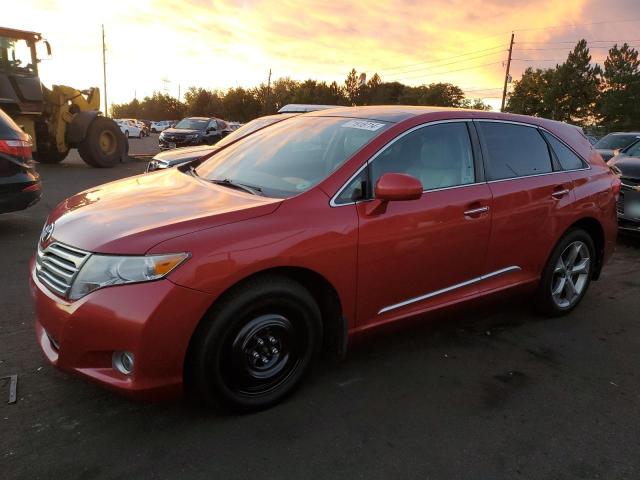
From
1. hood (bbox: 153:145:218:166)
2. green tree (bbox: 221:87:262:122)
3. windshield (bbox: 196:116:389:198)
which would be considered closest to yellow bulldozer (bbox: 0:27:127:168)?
hood (bbox: 153:145:218:166)

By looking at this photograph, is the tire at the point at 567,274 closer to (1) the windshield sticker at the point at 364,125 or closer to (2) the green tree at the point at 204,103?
(1) the windshield sticker at the point at 364,125

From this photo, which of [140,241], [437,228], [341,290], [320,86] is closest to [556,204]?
[437,228]

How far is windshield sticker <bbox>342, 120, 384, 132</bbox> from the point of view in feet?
10.7

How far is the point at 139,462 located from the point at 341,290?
1.31 m

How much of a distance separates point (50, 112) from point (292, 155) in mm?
13357

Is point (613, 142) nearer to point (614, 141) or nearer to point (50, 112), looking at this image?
point (614, 141)

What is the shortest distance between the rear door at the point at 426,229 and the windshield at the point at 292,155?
0.24m

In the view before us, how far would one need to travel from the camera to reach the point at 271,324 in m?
2.67

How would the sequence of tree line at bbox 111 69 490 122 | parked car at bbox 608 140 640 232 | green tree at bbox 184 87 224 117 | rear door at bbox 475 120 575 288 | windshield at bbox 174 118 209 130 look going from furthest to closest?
green tree at bbox 184 87 224 117, tree line at bbox 111 69 490 122, windshield at bbox 174 118 209 130, parked car at bbox 608 140 640 232, rear door at bbox 475 120 575 288

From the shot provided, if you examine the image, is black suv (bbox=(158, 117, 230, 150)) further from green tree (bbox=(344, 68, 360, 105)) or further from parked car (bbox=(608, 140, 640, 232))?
green tree (bbox=(344, 68, 360, 105))

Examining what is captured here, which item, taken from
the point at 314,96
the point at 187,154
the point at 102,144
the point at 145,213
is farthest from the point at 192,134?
the point at 314,96

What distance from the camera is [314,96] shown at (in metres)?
77.7

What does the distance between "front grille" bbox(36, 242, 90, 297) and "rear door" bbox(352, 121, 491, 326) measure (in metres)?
1.42

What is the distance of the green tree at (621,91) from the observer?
1839 inches
